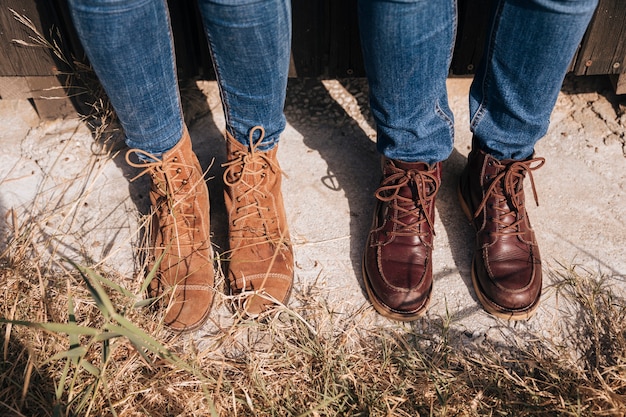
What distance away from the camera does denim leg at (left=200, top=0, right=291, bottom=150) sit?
126cm

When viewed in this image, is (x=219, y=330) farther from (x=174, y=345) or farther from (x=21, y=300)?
(x=21, y=300)

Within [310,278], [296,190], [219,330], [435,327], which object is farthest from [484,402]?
[296,190]

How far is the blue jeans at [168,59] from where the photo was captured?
1230 millimetres

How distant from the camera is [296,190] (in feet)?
6.32

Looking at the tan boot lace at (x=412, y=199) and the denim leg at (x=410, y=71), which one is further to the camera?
the tan boot lace at (x=412, y=199)

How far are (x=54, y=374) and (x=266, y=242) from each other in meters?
0.63

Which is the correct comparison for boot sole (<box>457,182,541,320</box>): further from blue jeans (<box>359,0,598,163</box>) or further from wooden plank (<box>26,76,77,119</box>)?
wooden plank (<box>26,76,77,119</box>)

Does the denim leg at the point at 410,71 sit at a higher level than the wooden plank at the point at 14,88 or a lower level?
higher

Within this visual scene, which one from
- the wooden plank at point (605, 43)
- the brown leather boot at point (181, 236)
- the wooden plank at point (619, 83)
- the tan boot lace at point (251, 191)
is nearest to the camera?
the brown leather boot at point (181, 236)

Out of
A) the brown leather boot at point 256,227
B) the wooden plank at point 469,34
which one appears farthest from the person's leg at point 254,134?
the wooden plank at point 469,34

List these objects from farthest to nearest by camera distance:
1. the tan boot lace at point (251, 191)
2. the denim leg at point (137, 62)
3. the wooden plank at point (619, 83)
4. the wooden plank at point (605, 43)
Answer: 1. the wooden plank at point (619, 83)
2. the wooden plank at point (605, 43)
3. the tan boot lace at point (251, 191)
4. the denim leg at point (137, 62)

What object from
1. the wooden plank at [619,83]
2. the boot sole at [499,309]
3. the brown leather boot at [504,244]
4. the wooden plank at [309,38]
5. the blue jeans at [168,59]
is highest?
the blue jeans at [168,59]

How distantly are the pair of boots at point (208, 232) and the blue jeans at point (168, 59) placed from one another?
0.07m

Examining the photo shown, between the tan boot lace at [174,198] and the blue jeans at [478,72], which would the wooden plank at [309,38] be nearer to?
the blue jeans at [478,72]
